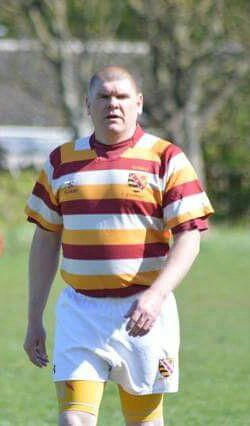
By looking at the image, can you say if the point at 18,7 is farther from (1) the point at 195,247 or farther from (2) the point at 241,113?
(1) the point at 195,247

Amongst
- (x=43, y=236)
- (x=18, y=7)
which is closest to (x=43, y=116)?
(x=18, y=7)

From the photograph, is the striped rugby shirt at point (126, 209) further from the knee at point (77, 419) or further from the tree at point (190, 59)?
the tree at point (190, 59)

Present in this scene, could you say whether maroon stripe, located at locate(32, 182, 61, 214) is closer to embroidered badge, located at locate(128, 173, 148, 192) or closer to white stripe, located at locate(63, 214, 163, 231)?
white stripe, located at locate(63, 214, 163, 231)

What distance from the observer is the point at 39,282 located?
19.2ft

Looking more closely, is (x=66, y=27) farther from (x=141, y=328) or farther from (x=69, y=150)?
(x=141, y=328)

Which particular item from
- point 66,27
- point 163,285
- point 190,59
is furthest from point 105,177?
point 66,27

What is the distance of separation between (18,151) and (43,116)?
3.94m

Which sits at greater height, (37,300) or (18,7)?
(18,7)

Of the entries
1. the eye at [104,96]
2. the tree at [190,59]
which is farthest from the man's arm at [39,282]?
the tree at [190,59]

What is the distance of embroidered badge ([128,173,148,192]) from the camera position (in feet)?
18.2

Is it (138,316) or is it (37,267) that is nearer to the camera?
(138,316)

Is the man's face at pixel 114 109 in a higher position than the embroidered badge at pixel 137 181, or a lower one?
higher

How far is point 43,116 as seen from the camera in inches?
1871

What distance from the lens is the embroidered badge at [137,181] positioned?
5.54 meters
